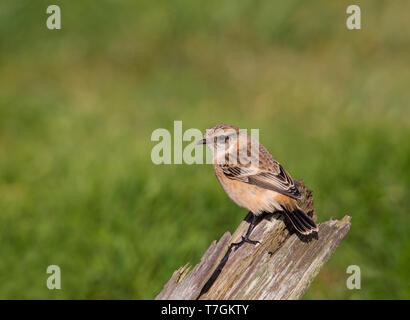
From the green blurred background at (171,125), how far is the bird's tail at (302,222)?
10.2 feet

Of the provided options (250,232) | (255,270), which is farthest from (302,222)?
(255,270)

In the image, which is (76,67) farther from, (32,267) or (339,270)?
(339,270)

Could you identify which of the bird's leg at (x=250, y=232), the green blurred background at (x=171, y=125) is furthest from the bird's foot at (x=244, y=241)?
the green blurred background at (x=171, y=125)

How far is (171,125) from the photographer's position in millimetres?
10547

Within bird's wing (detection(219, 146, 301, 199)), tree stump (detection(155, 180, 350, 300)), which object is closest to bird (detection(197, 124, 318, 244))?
bird's wing (detection(219, 146, 301, 199))

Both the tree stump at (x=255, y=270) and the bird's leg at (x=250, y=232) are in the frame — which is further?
the bird's leg at (x=250, y=232)

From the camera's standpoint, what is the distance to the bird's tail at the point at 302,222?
4.39 metres

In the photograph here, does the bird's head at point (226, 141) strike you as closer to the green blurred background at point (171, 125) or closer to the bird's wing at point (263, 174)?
the bird's wing at point (263, 174)

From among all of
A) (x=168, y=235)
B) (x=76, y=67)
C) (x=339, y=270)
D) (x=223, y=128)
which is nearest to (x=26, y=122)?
(x=76, y=67)

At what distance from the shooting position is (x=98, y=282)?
7488 mm

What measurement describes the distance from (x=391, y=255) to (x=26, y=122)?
6.96m

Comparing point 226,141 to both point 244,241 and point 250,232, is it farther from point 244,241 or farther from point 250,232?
point 244,241

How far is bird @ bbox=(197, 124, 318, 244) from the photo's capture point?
5059mm

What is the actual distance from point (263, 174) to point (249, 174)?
0.13m
